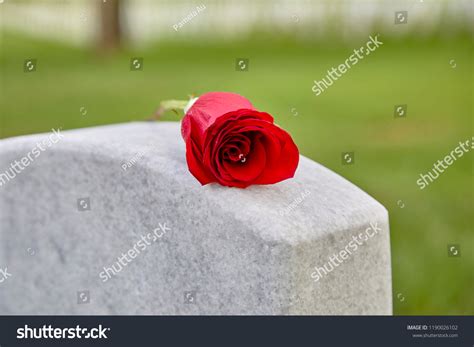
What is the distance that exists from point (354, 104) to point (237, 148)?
654 cm

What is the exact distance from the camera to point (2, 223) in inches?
104

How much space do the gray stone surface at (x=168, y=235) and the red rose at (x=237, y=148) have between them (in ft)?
0.19

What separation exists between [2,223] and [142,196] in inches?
30.3

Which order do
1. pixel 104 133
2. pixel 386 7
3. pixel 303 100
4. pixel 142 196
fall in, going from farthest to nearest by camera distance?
pixel 386 7 → pixel 303 100 → pixel 104 133 → pixel 142 196

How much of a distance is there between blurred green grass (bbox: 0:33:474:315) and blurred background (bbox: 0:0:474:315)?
0.05ft

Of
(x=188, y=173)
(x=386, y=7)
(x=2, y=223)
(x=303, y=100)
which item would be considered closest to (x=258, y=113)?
(x=188, y=173)

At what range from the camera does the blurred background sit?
398 centimetres

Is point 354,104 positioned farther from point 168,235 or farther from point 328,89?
point 168,235

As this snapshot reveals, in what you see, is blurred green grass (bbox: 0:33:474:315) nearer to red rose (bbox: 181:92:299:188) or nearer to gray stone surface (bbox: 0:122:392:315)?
gray stone surface (bbox: 0:122:392:315)

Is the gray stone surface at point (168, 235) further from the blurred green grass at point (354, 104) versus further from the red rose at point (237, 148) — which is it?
the blurred green grass at point (354, 104)

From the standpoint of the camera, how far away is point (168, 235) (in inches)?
83.2

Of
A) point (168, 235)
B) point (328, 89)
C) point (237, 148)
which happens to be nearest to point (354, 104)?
point (328, 89)

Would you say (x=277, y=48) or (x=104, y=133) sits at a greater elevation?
(x=104, y=133)
